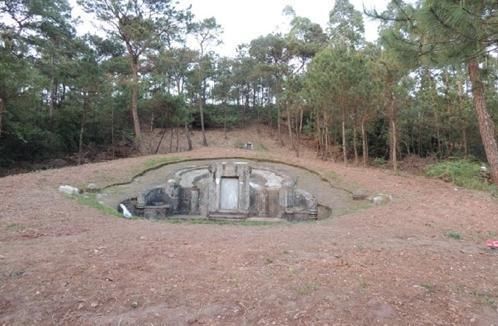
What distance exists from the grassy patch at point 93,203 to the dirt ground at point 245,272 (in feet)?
2.76

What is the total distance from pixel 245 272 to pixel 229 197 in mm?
7273

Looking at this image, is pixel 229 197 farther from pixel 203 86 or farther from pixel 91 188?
pixel 203 86

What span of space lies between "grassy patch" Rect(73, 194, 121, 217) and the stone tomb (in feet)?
4.69

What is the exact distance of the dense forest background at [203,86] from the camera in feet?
40.8

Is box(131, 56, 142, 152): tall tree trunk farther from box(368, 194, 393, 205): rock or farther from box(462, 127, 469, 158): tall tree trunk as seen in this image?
box(462, 127, 469, 158): tall tree trunk

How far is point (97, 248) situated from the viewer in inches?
162

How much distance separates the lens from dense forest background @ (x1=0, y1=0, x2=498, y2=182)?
12.4m

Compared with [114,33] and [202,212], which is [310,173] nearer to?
[202,212]

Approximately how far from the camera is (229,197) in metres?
10.6

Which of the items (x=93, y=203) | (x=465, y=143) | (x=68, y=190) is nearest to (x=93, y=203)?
(x=93, y=203)

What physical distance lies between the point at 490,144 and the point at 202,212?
8243mm

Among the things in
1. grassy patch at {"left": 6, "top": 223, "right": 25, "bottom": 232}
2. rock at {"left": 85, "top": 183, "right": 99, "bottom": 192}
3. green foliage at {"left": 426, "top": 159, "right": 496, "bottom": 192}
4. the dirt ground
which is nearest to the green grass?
green foliage at {"left": 426, "top": 159, "right": 496, "bottom": 192}

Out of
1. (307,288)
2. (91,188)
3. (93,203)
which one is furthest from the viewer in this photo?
(91,188)

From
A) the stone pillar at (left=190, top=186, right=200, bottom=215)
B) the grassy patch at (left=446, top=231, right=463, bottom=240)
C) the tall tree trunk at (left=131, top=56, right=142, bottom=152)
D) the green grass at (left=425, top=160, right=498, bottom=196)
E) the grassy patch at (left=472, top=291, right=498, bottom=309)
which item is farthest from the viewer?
the tall tree trunk at (left=131, top=56, right=142, bottom=152)
